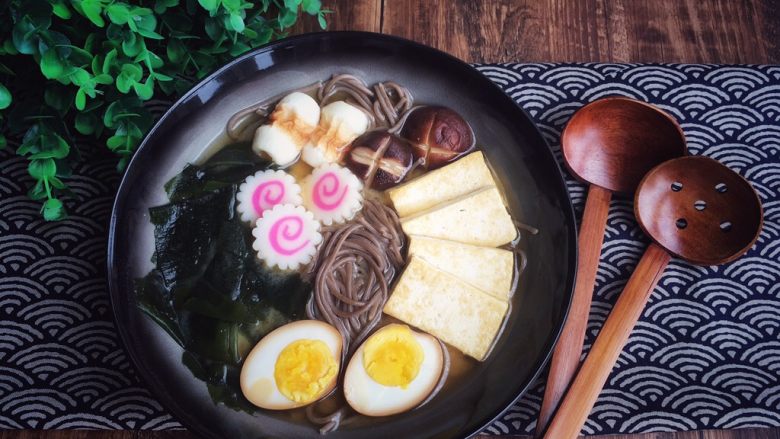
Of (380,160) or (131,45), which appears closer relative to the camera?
(131,45)

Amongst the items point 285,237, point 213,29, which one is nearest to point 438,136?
point 285,237

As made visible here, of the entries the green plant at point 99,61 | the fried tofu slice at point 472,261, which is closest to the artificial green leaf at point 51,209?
the green plant at point 99,61

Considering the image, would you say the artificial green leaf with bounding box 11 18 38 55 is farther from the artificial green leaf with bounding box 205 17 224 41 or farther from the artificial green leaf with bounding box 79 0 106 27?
the artificial green leaf with bounding box 205 17 224 41

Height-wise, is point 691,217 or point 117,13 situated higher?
point 117,13

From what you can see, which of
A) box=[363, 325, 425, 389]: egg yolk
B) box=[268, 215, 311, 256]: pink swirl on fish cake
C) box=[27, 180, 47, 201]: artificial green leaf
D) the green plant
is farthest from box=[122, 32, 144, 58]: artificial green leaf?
box=[363, 325, 425, 389]: egg yolk

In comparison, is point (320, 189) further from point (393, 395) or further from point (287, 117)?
point (393, 395)

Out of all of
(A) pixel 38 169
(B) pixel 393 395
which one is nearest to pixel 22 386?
(A) pixel 38 169

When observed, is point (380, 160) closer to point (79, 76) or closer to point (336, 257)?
point (336, 257)
